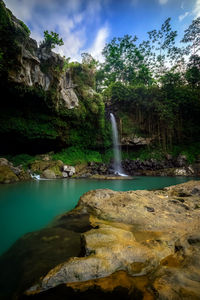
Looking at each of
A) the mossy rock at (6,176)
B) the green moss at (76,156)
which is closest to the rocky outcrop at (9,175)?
the mossy rock at (6,176)

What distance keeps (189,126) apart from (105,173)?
11320mm

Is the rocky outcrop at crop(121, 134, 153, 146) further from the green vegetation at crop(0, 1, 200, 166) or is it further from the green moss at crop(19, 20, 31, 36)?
the green moss at crop(19, 20, 31, 36)

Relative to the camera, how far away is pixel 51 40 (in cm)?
895

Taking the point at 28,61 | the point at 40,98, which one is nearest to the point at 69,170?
the point at 40,98

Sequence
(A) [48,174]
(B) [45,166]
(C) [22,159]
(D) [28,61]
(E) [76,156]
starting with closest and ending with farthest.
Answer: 1. (D) [28,61]
2. (A) [48,174]
3. (B) [45,166]
4. (C) [22,159]
5. (E) [76,156]

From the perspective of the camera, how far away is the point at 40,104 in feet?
33.2

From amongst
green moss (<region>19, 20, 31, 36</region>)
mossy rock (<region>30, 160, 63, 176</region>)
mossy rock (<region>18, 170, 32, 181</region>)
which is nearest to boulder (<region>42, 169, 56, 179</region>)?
mossy rock (<region>30, 160, 63, 176</region>)

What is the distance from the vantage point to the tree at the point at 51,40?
883 cm

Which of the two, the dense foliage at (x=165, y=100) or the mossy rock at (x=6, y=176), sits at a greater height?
the dense foliage at (x=165, y=100)

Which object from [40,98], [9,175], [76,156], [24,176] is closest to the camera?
[9,175]

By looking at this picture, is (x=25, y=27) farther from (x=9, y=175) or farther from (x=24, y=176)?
(x=24, y=176)

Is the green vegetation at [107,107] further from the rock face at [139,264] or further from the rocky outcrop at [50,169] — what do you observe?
the rock face at [139,264]

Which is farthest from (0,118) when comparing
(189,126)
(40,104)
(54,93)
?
(189,126)

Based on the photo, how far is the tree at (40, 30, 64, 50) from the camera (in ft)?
29.0
